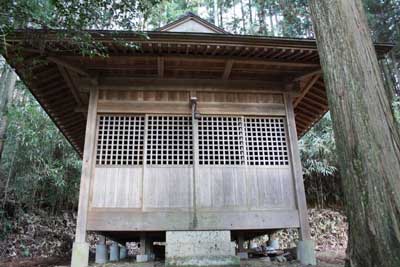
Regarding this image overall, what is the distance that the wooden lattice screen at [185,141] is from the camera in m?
5.52

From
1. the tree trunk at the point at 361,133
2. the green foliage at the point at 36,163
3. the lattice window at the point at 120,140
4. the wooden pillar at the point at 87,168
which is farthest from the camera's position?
the green foliage at the point at 36,163

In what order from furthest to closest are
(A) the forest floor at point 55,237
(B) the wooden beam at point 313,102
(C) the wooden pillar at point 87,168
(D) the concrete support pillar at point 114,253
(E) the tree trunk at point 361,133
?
1. (A) the forest floor at point 55,237
2. (B) the wooden beam at point 313,102
3. (D) the concrete support pillar at point 114,253
4. (C) the wooden pillar at point 87,168
5. (E) the tree trunk at point 361,133

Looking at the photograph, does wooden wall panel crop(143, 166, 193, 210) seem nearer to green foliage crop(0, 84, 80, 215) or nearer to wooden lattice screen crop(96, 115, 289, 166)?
wooden lattice screen crop(96, 115, 289, 166)

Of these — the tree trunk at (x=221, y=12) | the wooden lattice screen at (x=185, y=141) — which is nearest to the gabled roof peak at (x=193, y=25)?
the wooden lattice screen at (x=185, y=141)

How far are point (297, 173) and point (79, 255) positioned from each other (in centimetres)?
407

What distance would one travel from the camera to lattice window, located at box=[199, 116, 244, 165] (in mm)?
5557

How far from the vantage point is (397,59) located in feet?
35.6

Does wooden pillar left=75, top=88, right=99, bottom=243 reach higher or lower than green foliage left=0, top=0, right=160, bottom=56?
lower

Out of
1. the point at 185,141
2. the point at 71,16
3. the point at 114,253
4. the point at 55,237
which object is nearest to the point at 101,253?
the point at 114,253

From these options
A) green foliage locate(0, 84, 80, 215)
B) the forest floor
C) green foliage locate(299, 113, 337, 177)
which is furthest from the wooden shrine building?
green foliage locate(299, 113, 337, 177)

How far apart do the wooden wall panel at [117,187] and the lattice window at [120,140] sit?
193 mm

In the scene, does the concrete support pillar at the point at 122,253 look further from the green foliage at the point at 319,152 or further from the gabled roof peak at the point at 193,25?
the green foliage at the point at 319,152

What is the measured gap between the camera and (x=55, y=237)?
34.2 ft

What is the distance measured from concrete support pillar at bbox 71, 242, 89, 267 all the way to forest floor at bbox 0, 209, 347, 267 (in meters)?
3.45
